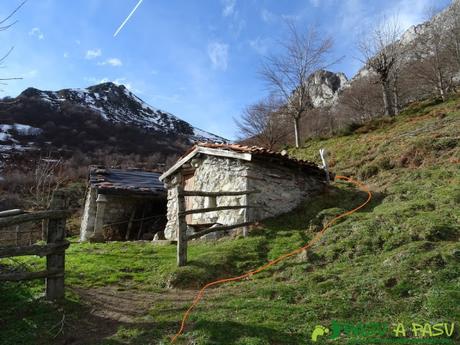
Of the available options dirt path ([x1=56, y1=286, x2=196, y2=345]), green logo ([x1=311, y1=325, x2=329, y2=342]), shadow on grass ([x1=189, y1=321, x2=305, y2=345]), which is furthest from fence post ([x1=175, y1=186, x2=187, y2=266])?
green logo ([x1=311, y1=325, x2=329, y2=342])

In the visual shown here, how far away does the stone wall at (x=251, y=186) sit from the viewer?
9492 mm

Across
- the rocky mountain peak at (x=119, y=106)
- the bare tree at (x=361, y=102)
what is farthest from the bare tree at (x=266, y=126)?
A: the rocky mountain peak at (x=119, y=106)

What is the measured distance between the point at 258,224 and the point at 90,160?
121 feet

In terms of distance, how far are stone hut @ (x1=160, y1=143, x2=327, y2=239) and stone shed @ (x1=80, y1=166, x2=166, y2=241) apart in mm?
3241

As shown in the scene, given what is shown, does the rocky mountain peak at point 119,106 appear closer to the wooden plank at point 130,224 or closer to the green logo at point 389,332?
the wooden plank at point 130,224

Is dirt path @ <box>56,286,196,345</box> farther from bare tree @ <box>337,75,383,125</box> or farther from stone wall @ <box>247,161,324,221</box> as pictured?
bare tree @ <box>337,75,383,125</box>

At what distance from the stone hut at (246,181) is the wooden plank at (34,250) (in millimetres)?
4470

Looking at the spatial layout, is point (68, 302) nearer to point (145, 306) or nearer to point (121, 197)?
point (145, 306)

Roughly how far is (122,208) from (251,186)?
7.03 meters

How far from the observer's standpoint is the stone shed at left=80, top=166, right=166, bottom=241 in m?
13.8

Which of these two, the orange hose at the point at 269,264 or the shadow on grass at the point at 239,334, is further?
the orange hose at the point at 269,264

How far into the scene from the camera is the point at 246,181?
9.47m

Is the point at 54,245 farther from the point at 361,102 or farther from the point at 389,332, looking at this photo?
the point at 361,102

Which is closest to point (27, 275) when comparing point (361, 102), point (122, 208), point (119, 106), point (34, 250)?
point (34, 250)
